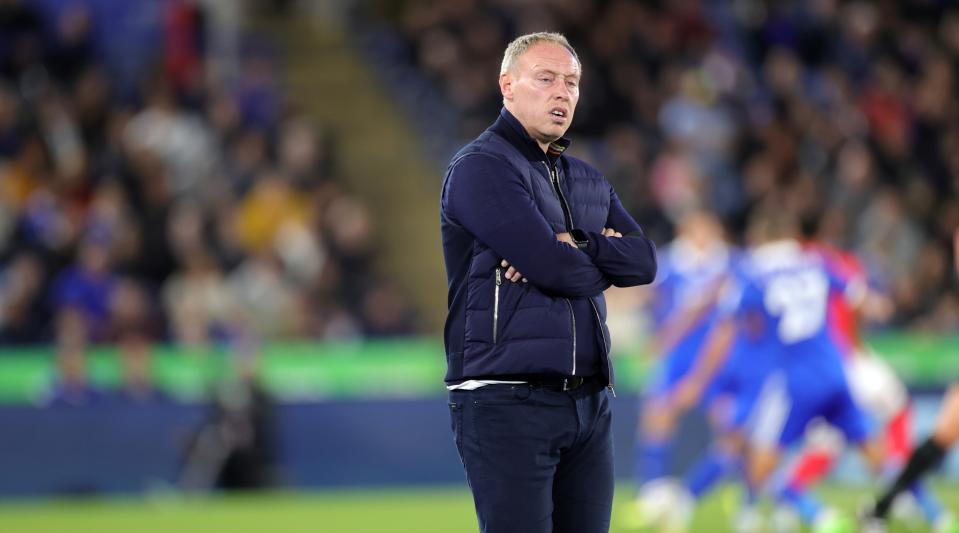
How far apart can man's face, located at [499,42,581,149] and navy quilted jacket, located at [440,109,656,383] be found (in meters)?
0.06

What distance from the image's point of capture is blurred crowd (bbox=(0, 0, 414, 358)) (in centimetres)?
1402

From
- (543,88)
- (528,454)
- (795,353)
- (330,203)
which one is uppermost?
(543,88)

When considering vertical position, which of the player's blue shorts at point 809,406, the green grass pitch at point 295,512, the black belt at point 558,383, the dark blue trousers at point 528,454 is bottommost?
the green grass pitch at point 295,512

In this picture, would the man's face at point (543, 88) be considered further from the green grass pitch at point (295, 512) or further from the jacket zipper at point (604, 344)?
the green grass pitch at point (295, 512)

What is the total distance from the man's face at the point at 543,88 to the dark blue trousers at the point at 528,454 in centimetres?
82

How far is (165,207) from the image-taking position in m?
14.7

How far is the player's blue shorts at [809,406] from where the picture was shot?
362 inches

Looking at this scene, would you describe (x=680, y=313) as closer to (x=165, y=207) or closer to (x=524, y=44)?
(x=165, y=207)

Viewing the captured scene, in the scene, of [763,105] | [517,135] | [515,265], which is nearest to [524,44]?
[517,135]

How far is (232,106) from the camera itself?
16.2 metres

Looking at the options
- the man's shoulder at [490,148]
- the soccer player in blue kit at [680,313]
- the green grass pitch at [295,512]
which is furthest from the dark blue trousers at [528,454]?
the soccer player in blue kit at [680,313]

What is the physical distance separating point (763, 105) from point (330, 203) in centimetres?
559

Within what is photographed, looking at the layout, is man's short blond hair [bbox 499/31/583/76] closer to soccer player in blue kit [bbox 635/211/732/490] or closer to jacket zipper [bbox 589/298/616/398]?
jacket zipper [bbox 589/298/616/398]

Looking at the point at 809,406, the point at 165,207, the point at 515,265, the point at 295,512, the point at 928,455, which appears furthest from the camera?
the point at 165,207
